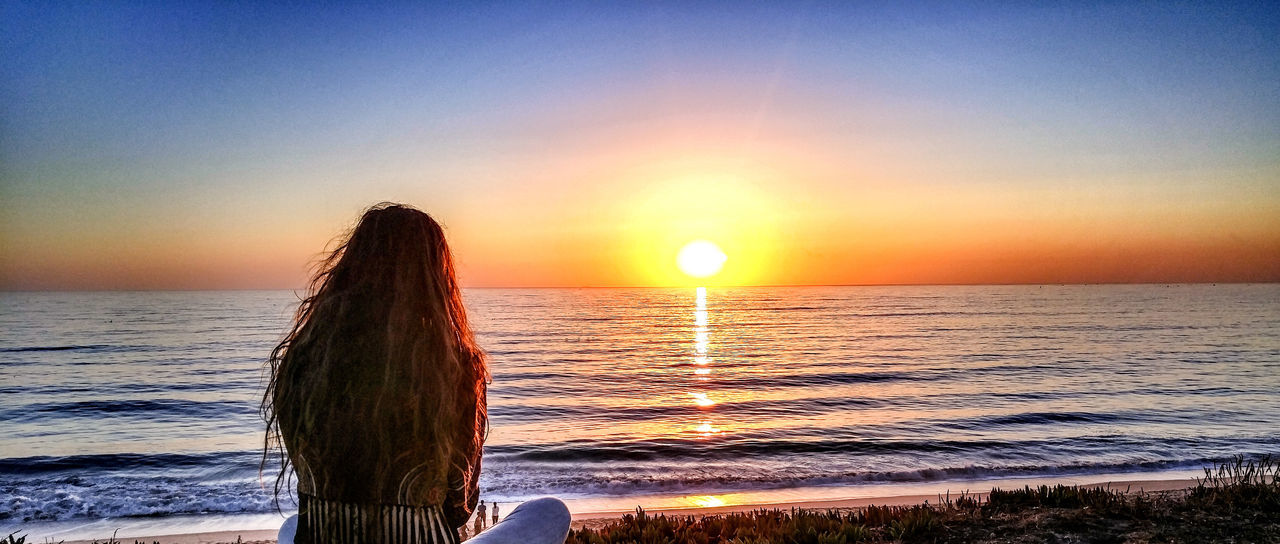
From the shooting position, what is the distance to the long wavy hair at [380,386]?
2.46 meters

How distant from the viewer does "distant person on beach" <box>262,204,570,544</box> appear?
2.46 m

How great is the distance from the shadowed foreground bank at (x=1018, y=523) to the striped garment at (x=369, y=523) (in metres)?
3.77

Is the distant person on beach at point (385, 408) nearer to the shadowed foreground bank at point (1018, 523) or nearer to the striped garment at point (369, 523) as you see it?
the striped garment at point (369, 523)

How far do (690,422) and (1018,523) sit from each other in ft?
36.9

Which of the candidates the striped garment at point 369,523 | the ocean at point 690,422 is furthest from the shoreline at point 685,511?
the striped garment at point 369,523

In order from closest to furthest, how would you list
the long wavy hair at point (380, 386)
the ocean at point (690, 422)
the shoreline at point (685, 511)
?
the long wavy hair at point (380, 386), the shoreline at point (685, 511), the ocean at point (690, 422)

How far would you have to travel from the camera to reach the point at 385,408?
2451 mm

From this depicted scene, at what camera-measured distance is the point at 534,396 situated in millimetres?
21609

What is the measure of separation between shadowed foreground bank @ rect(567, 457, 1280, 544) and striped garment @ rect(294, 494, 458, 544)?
12.4ft

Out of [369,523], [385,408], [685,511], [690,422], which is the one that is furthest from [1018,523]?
[690,422]

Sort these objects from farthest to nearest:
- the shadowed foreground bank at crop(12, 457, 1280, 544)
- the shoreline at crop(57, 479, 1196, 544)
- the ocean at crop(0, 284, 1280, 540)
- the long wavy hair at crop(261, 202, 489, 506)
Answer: the ocean at crop(0, 284, 1280, 540)
the shoreline at crop(57, 479, 1196, 544)
the shadowed foreground bank at crop(12, 457, 1280, 544)
the long wavy hair at crop(261, 202, 489, 506)

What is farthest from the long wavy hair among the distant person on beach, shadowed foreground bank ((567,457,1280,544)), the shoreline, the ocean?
the ocean

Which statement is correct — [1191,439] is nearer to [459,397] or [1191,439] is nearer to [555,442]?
[555,442]

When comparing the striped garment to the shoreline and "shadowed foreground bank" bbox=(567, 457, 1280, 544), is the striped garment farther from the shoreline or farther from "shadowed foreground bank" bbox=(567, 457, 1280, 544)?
the shoreline
